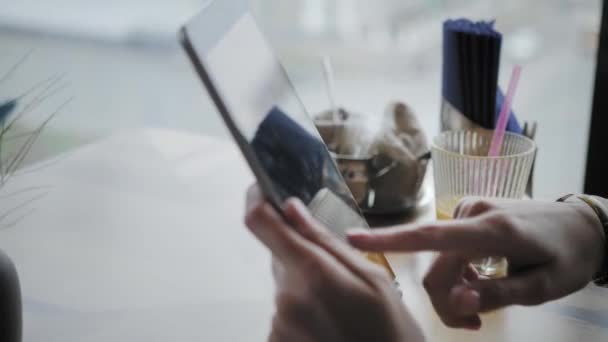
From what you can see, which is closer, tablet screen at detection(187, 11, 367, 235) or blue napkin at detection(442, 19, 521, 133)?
tablet screen at detection(187, 11, 367, 235)

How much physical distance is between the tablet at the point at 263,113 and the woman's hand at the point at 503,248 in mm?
64

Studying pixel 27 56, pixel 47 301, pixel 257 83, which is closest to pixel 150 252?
pixel 47 301

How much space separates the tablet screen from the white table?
0.64ft

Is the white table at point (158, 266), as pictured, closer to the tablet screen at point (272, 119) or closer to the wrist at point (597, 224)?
the wrist at point (597, 224)

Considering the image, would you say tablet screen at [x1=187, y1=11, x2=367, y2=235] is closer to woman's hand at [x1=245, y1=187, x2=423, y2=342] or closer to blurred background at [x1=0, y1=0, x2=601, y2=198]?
woman's hand at [x1=245, y1=187, x2=423, y2=342]

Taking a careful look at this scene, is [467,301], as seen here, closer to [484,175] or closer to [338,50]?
[484,175]

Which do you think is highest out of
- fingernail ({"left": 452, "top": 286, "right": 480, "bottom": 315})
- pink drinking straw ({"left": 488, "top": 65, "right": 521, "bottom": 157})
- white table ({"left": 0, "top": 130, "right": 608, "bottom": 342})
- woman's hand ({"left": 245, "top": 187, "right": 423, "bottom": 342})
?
pink drinking straw ({"left": 488, "top": 65, "right": 521, "bottom": 157})

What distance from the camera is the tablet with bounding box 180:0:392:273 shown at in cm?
41

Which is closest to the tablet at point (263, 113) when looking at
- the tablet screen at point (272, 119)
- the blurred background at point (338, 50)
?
the tablet screen at point (272, 119)

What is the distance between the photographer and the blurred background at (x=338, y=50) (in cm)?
266

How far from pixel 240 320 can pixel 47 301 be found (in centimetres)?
22

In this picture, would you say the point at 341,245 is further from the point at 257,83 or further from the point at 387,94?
the point at 387,94

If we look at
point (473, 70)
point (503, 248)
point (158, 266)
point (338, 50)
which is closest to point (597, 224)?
point (503, 248)

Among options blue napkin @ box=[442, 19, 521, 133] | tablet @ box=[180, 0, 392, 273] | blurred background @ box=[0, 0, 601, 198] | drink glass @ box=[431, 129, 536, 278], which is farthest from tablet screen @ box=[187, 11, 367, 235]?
blurred background @ box=[0, 0, 601, 198]
